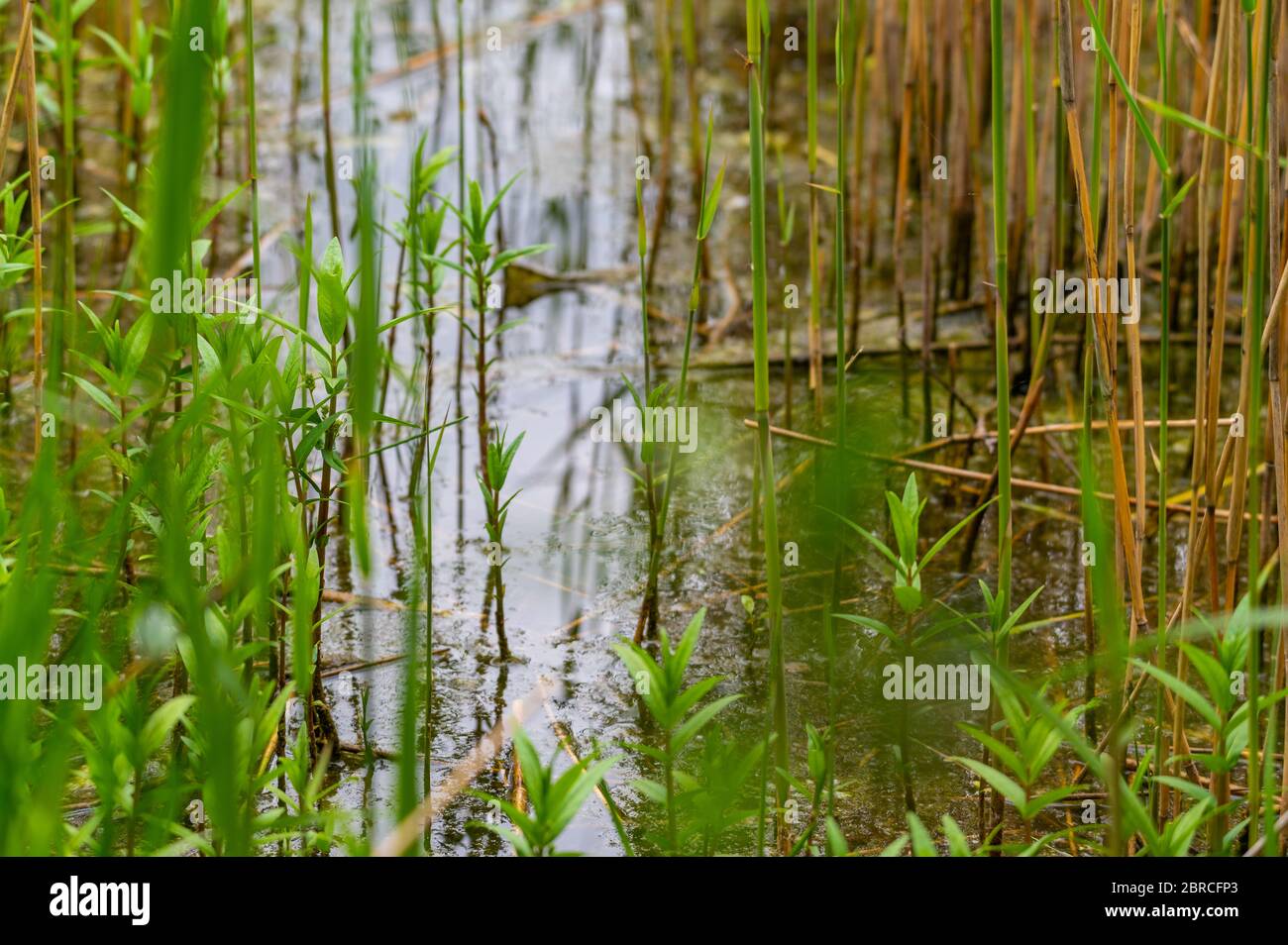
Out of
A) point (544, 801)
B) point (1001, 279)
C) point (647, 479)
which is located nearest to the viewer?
point (544, 801)

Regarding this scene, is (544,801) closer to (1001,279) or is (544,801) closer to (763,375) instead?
(763,375)

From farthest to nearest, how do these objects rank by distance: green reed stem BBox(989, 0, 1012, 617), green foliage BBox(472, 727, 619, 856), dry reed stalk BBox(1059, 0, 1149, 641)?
1. dry reed stalk BBox(1059, 0, 1149, 641)
2. green reed stem BBox(989, 0, 1012, 617)
3. green foliage BBox(472, 727, 619, 856)

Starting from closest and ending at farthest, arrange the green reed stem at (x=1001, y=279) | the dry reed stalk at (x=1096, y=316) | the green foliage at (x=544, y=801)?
the green foliage at (x=544, y=801) < the green reed stem at (x=1001, y=279) < the dry reed stalk at (x=1096, y=316)

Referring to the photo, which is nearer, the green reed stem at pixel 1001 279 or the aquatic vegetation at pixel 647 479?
the aquatic vegetation at pixel 647 479

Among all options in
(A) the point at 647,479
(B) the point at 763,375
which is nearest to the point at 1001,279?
(B) the point at 763,375

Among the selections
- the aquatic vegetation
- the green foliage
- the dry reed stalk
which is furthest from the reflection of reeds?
the dry reed stalk

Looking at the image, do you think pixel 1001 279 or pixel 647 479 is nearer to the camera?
pixel 1001 279

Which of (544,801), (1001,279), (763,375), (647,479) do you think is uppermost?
(1001,279)

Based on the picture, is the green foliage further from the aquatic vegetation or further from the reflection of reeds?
the reflection of reeds

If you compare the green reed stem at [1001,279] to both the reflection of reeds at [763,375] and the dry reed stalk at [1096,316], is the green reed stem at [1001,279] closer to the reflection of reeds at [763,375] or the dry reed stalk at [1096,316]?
the dry reed stalk at [1096,316]

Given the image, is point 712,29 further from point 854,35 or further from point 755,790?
point 755,790

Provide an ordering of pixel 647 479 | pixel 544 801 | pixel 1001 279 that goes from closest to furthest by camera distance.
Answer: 1. pixel 544 801
2. pixel 1001 279
3. pixel 647 479

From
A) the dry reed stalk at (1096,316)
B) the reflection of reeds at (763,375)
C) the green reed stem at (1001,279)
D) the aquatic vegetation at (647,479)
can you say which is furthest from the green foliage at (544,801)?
the dry reed stalk at (1096,316)

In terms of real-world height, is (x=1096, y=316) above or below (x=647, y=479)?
above
